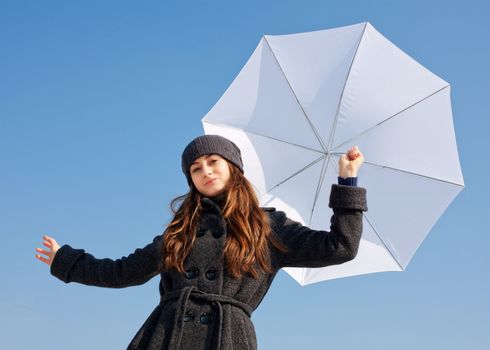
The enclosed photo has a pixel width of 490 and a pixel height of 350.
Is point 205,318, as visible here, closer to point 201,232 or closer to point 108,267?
point 201,232

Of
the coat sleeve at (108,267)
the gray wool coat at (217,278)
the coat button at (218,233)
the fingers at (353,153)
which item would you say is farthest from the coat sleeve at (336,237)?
the coat sleeve at (108,267)

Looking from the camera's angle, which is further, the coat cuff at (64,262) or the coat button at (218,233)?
the coat cuff at (64,262)

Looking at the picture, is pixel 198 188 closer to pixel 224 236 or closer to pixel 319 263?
pixel 224 236

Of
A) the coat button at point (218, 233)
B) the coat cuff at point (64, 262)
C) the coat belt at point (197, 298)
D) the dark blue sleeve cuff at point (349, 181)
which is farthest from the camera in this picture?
the coat cuff at point (64, 262)

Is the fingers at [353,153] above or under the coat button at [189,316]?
above

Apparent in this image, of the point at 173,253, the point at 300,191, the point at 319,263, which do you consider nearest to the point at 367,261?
the point at 300,191

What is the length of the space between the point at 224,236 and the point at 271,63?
2.62 meters

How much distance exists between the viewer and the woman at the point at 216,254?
4.32 meters

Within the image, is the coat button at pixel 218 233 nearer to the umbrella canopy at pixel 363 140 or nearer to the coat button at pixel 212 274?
the coat button at pixel 212 274

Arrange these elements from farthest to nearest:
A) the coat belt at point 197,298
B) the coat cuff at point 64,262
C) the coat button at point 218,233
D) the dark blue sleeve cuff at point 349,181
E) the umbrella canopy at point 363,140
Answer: the umbrella canopy at point 363,140 → the coat cuff at point 64,262 → the coat button at point 218,233 → the dark blue sleeve cuff at point 349,181 → the coat belt at point 197,298

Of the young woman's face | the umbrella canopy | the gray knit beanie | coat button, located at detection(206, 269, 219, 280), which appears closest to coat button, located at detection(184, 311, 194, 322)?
coat button, located at detection(206, 269, 219, 280)

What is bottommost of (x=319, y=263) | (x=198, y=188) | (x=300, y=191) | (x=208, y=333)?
(x=208, y=333)

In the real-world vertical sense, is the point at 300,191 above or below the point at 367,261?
above

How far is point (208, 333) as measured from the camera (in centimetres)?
426
